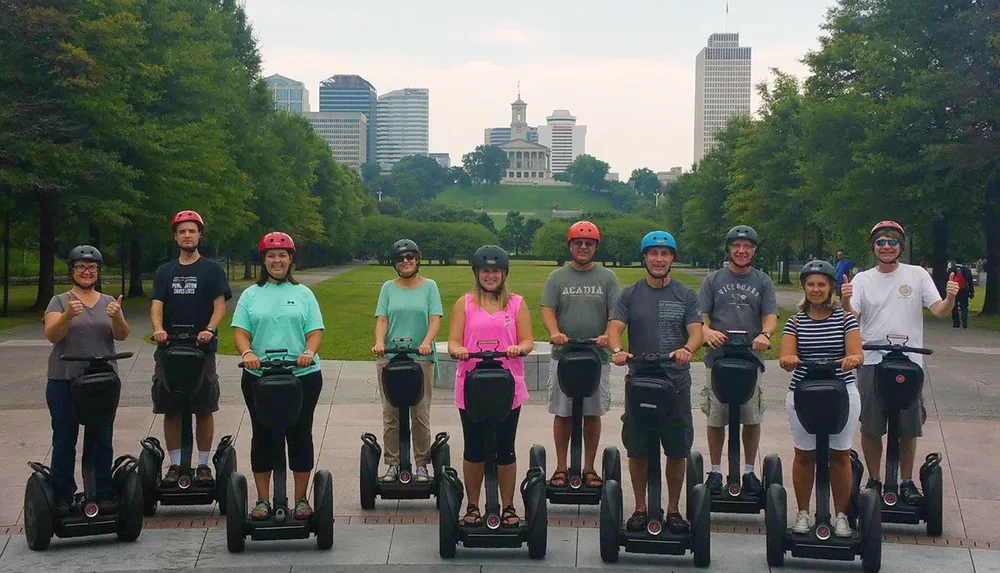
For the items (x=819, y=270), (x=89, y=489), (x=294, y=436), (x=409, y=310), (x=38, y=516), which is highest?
(x=819, y=270)

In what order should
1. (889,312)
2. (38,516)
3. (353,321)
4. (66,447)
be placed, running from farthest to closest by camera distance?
1. (353,321)
2. (889,312)
3. (66,447)
4. (38,516)

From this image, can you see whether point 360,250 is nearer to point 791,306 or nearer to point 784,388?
point 791,306

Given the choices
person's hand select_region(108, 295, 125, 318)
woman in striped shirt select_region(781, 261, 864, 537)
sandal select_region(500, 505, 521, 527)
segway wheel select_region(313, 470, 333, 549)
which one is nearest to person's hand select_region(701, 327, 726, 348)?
woman in striped shirt select_region(781, 261, 864, 537)

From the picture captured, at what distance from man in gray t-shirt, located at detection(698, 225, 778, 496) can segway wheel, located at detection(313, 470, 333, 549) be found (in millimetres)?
2563

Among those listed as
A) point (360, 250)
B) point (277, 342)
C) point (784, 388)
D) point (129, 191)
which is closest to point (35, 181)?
point (129, 191)

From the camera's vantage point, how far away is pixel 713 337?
7.04m

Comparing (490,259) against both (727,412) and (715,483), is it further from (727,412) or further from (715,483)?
(715,483)

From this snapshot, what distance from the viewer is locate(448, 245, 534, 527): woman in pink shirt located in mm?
6832

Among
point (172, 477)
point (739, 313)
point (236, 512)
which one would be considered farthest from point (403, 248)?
point (739, 313)

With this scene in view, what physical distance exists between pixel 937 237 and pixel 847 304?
81.3 ft

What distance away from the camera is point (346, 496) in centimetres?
849

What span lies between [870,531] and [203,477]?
14.8 feet

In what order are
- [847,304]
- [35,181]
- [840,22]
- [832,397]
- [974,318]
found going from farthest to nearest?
1. [840,22]
2. [974,318]
3. [35,181]
4. [847,304]
5. [832,397]

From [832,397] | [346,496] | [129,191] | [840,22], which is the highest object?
[840,22]
